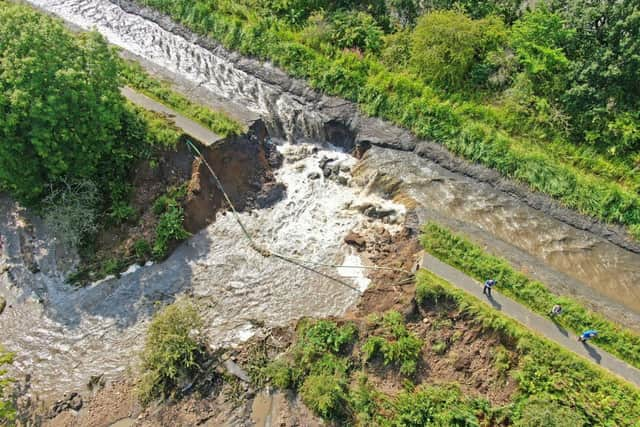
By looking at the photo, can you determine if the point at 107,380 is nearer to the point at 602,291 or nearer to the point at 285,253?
the point at 285,253

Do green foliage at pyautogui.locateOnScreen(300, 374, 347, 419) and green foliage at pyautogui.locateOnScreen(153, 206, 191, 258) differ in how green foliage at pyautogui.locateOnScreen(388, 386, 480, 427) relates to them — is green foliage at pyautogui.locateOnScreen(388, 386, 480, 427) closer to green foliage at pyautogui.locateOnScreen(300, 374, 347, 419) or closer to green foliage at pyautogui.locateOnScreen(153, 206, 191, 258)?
green foliage at pyautogui.locateOnScreen(300, 374, 347, 419)

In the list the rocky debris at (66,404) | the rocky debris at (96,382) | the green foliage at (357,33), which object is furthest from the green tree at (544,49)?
the rocky debris at (66,404)

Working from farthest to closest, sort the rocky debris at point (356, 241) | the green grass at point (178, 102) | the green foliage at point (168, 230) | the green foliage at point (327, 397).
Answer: the green grass at point (178, 102) → the rocky debris at point (356, 241) → the green foliage at point (168, 230) → the green foliage at point (327, 397)

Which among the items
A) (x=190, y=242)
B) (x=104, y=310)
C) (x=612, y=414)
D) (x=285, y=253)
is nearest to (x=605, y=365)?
(x=612, y=414)

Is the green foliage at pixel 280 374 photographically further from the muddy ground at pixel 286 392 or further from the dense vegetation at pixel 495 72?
the dense vegetation at pixel 495 72

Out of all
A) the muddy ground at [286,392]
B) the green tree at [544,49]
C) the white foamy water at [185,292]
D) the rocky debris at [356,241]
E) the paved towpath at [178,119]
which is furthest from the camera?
the paved towpath at [178,119]

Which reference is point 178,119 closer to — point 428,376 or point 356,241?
→ point 356,241

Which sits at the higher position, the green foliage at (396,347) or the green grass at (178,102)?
the green grass at (178,102)
